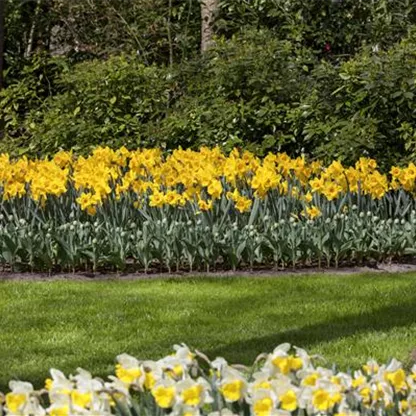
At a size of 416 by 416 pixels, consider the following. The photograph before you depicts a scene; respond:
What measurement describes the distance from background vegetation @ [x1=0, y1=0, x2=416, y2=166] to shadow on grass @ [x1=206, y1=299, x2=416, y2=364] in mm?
3217

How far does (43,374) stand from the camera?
16.2 ft

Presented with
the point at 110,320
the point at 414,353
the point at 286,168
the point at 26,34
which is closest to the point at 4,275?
the point at 110,320

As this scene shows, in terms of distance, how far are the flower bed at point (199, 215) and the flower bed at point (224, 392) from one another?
4.13 metres

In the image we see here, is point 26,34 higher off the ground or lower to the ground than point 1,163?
higher

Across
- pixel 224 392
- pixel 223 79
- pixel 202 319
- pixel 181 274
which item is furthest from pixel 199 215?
pixel 224 392

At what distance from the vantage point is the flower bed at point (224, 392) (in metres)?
2.71

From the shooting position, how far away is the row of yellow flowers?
24.4 feet

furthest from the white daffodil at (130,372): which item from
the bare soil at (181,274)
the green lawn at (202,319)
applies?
the bare soil at (181,274)

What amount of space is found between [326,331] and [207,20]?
7.29m

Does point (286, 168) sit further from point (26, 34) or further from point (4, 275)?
point (26, 34)

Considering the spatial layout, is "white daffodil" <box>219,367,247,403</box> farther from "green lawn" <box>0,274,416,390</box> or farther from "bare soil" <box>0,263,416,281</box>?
"bare soil" <box>0,263,416,281</box>

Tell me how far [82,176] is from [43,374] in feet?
9.25

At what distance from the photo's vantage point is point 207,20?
1236cm

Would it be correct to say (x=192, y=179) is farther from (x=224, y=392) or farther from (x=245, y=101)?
(x=224, y=392)
